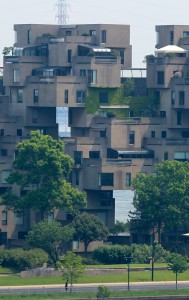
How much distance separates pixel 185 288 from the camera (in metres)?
199

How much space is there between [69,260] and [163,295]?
11723mm

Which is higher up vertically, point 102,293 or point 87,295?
point 102,293

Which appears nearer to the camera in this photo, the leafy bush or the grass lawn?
Result: the leafy bush

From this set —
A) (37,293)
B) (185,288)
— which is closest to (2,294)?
(37,293)

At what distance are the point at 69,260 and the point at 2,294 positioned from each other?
10.7 metres

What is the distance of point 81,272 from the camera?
199 meters

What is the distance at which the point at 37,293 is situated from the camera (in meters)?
192

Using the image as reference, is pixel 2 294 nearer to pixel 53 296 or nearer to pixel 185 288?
pixel 53 296

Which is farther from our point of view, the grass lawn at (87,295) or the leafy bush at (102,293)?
the grass lawn at (87,295)

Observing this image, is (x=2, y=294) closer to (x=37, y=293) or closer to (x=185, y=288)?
(x=37, y=293)

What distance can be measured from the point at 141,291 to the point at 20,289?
1008 cm

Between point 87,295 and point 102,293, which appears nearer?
point 102,293

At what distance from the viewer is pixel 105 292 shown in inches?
7402

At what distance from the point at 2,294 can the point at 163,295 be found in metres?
13.0
